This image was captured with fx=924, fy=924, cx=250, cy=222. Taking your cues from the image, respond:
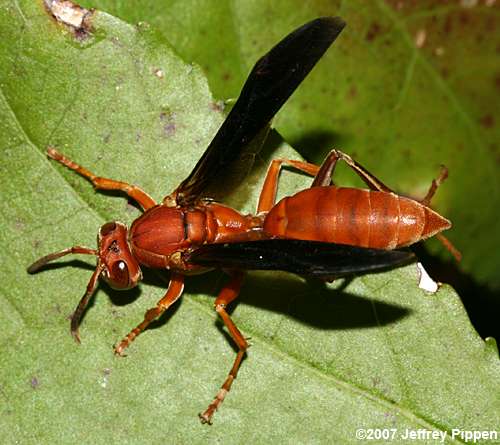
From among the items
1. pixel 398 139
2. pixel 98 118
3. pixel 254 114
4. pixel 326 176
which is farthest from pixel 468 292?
pixel 98 118

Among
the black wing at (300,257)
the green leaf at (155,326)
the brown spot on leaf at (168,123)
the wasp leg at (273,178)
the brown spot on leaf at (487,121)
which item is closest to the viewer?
the black wing at (300,257)

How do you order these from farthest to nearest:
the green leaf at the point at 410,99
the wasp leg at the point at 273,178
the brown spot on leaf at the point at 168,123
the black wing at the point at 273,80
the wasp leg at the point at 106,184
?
the green leaf at the point at 410,99 < the wasp leg at the point at 273,178 < the brown spot on leaf at the point at 168,123 < the wasp leg at the point at 106,184 < the black wing at the point at 273,80

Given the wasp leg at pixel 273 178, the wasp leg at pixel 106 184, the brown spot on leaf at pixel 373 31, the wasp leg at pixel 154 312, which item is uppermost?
the brown spot on leaf at pixel 373 31

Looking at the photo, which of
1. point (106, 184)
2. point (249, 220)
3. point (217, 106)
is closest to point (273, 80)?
point (217, 106)

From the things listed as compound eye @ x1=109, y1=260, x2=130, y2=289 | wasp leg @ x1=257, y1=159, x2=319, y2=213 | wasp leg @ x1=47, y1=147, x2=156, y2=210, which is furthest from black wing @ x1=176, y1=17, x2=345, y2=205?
compound eye @ x1=109, y1=260, x2=130, y2=289

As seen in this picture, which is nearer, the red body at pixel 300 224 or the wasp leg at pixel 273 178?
the red body at pixel 300 224

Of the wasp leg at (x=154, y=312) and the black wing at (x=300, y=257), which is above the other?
the black wing at (x=300, y=257)

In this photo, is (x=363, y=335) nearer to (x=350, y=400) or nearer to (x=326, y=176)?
(x=350, y=400)

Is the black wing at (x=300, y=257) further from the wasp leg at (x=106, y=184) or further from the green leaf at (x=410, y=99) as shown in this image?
the green leaf at (x=410, y=99)

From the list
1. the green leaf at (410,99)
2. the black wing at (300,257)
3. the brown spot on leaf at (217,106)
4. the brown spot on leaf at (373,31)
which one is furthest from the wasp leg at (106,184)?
the brown spot on leaf at (373,31)
